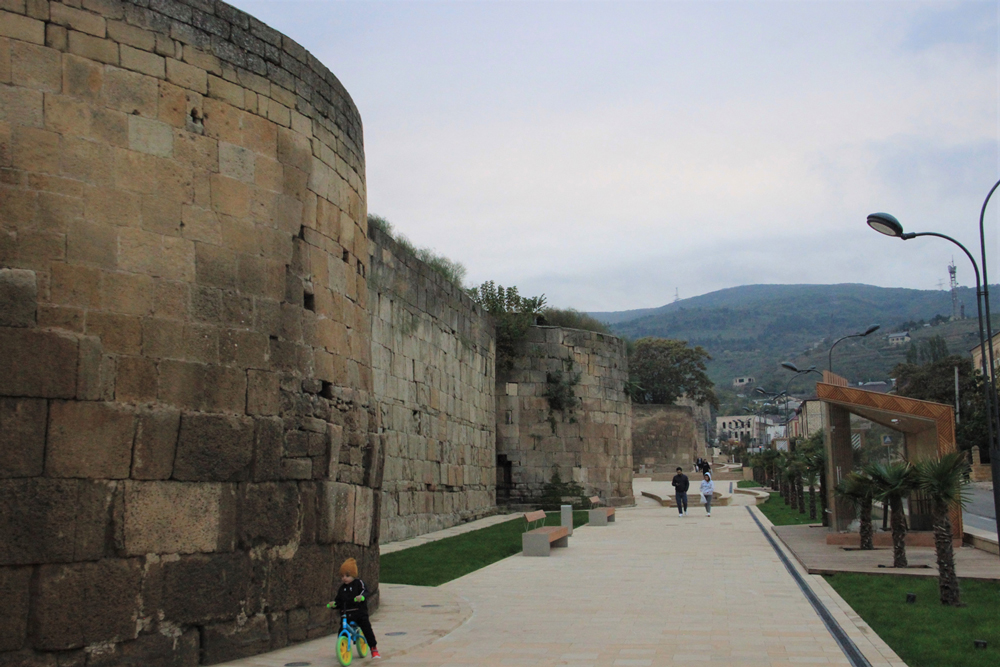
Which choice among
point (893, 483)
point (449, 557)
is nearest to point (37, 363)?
point (449, 557)

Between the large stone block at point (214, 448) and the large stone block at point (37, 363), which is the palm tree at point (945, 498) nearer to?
the large stone block at point (214, 448)

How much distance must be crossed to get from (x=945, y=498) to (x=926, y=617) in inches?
85.3

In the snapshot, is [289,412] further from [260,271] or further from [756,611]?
[756,611]

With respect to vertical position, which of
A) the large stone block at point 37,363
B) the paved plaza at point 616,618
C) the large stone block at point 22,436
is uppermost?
the large stone block at point 37,363

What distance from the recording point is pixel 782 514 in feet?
88.6

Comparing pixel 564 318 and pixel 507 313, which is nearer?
pixel 507 313

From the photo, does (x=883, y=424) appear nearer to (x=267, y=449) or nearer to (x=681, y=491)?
(x=681, y=491)

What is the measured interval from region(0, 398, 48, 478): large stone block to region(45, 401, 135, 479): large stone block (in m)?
0.07

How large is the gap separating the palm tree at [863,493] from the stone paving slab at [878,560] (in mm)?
→ 268

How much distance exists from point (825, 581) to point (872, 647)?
14.8 feet

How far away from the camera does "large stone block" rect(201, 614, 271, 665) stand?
7.73 meters

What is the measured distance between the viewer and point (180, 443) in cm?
772

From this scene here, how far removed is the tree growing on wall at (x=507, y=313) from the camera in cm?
2942

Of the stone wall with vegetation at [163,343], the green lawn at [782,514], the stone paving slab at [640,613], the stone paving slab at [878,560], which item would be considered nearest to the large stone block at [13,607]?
the stone wall with vegetation at [163,343]
